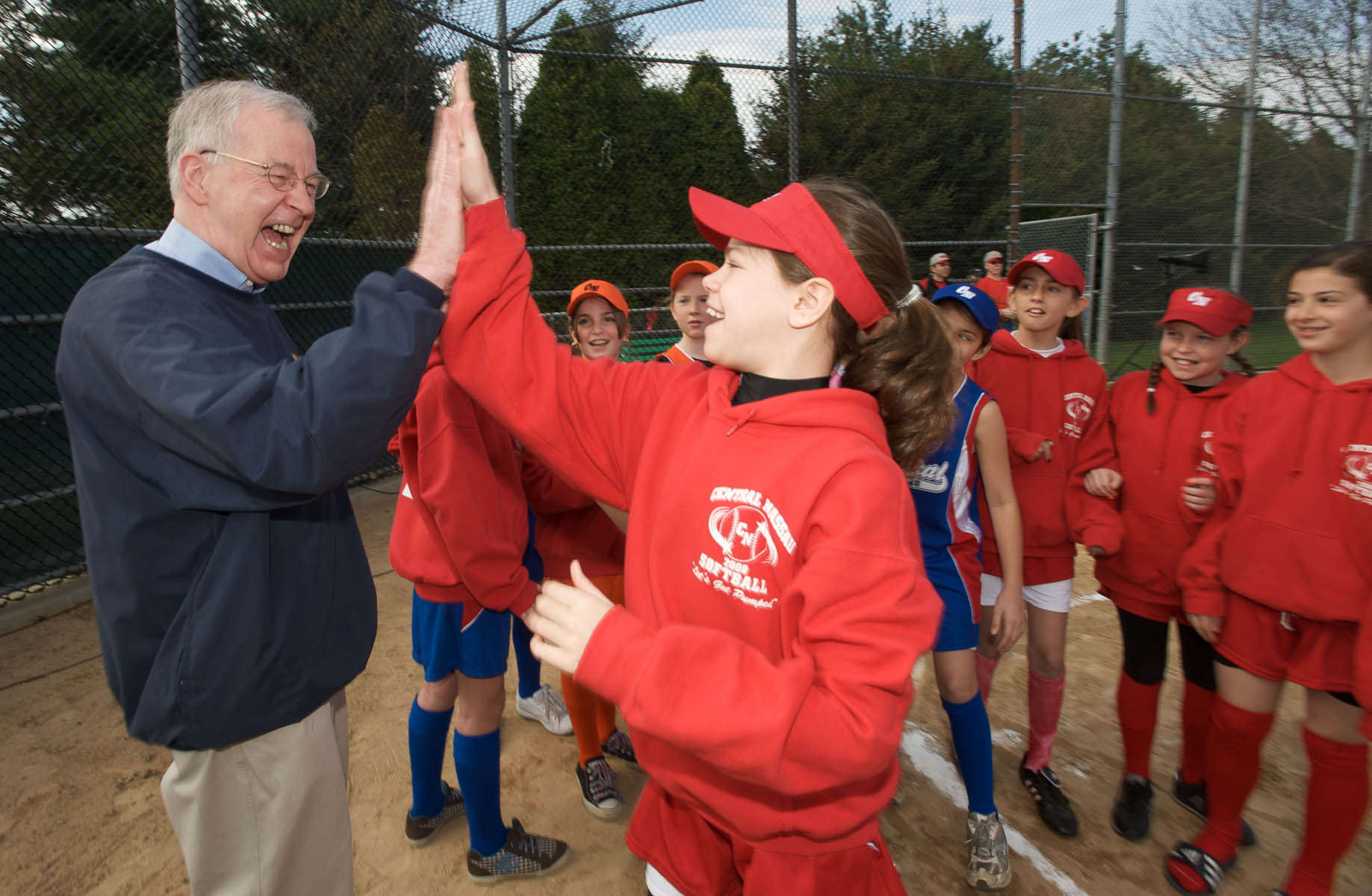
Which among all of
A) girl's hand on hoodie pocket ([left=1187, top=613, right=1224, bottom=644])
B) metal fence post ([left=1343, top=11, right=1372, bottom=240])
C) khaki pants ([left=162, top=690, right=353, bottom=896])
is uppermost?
metal fence post ([left=1343, top=11, right=1372, bottom=240])

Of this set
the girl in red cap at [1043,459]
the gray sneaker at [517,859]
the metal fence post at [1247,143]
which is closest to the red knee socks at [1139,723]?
the girl in red cap at [1043,459]

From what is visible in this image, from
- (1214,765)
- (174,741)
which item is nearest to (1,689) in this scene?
(174,741)

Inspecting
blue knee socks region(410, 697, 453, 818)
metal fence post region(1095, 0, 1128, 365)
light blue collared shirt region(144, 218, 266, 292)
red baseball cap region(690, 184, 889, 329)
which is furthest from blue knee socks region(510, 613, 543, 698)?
metal fence post region(1095, 0, 1128, 365)

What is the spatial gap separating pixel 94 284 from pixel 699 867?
4.79 ft

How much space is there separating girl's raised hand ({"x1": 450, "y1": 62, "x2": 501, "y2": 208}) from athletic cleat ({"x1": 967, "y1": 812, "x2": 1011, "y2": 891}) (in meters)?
2.31

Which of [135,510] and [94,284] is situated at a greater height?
[94,284]

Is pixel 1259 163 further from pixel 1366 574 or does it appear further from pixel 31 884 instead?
pixel 31 884

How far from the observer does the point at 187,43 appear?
394 cm

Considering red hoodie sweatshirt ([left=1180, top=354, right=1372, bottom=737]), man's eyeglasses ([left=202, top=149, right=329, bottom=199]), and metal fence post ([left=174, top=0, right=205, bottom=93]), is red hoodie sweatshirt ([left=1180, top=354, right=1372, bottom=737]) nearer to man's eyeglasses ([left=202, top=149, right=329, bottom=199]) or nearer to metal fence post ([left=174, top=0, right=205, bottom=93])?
man's eyeglasses ([left=202, top=149, right=329, bottom=199])

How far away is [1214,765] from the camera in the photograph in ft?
7.94

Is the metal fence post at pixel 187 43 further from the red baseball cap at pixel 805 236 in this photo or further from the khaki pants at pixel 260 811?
the red baseball cap at pixel 805 236

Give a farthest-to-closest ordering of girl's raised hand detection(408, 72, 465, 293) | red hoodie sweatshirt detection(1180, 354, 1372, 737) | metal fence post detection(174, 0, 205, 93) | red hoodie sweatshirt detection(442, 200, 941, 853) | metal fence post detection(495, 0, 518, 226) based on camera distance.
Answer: metal fence post detection(495, 0, 518, 226) → metal fence post detection(174, 0, 205, 93) → red hoodie sweatshirt detection(1180, 354, 1372, 737) → girl's raised hand detection(408, 72, 465, 293) → red hoodie sweatshirt detection(442, 200, 941, 853)

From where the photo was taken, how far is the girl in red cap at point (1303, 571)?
2.07 metres

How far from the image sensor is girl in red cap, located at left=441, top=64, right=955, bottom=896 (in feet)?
3.26
